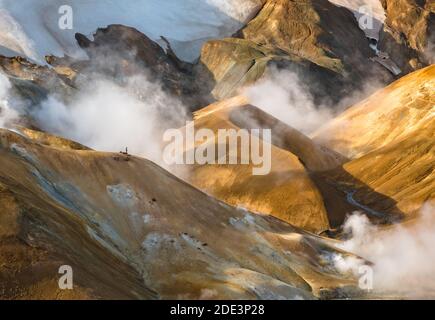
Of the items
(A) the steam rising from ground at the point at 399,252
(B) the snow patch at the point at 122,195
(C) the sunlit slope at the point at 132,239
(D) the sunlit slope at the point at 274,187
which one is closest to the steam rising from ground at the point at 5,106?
(D) the sunlit slope at the point at 274,187

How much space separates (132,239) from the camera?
297 feet

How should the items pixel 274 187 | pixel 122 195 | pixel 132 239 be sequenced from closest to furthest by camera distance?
pixel 132 239
pixel 122 195
pixel 274 187

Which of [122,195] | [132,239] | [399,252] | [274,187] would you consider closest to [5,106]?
[274,187]

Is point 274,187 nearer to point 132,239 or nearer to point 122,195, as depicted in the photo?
point 122,195

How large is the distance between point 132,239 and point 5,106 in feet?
274

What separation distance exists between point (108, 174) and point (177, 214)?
32.7 ft

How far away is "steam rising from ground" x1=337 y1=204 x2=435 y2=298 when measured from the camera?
111 metres

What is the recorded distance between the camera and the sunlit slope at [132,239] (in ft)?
208

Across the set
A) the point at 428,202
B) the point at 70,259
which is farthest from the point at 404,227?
the point at 70,259

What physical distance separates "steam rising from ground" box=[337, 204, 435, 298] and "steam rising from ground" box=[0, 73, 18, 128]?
6922 cm

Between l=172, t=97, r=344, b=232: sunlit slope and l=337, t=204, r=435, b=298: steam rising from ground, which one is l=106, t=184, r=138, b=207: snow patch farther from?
l=172, t=97, r=344, b=232: sunlit slope

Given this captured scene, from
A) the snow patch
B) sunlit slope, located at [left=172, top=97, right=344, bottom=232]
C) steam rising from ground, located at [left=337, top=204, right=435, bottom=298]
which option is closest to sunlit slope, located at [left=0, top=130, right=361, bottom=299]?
the snow patch
